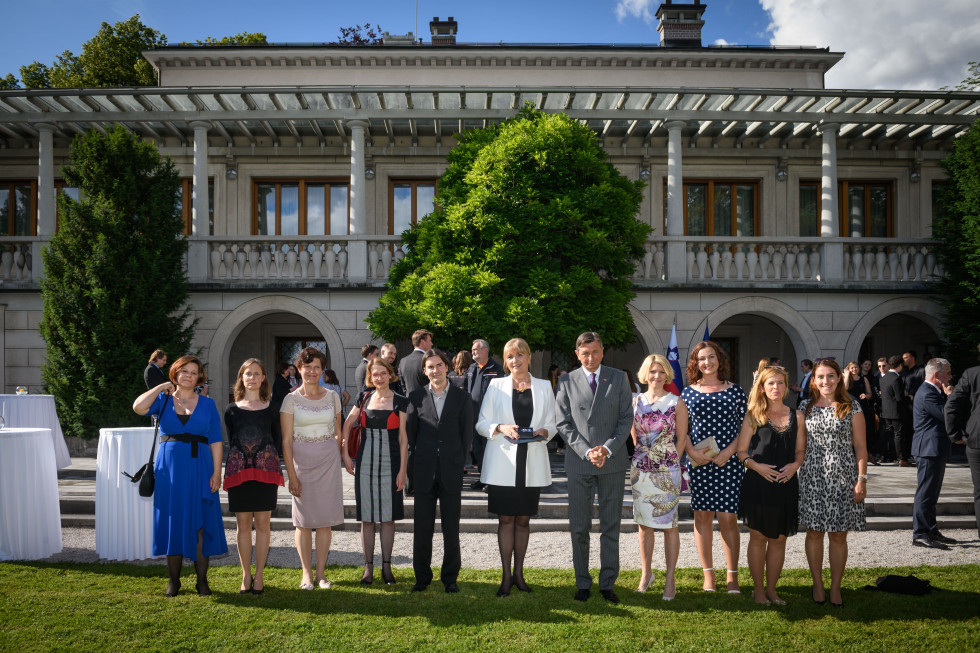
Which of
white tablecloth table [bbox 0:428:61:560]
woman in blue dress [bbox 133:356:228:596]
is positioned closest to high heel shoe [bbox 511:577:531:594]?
woman in blue dress [bbox 133:356:228:596]

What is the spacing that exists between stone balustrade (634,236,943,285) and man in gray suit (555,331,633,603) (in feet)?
34.4

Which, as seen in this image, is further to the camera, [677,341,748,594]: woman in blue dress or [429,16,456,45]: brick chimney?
[429,16,456,45]: brick chimney

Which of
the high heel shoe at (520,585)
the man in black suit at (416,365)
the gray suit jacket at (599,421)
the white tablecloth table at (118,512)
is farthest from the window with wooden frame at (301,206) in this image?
the high heel shoe at (520,585)

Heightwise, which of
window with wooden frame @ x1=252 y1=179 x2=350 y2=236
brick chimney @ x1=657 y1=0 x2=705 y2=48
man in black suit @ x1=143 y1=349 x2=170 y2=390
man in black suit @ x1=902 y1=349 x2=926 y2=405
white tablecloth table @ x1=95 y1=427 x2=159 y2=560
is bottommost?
white tablecloth table @ x1=95 y1=427 x2=159 y2=560

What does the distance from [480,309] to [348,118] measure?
7.05m

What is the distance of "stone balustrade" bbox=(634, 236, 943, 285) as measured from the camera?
16078 millimetres

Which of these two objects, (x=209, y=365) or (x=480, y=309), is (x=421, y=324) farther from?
(x=209, y=365)

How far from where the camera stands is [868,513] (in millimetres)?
8984

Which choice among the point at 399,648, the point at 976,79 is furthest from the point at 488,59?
the point at 399,648

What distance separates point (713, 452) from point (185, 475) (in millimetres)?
4536

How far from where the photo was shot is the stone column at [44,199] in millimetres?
15969

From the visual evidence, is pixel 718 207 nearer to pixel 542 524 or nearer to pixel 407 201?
pixel 407 201

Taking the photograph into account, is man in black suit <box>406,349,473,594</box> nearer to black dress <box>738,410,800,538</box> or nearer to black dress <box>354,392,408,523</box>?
black dress <box>354,392,408,523</box>

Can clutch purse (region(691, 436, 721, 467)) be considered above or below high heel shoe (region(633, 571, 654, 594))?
above
